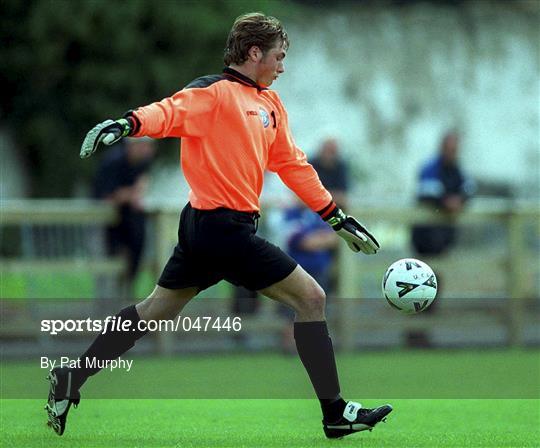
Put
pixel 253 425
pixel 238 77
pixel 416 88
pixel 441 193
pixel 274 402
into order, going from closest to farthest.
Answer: pixel 238 77 < pixel 253 425 < pixel 274 402 < pixel 441 193 < pixel 416 88

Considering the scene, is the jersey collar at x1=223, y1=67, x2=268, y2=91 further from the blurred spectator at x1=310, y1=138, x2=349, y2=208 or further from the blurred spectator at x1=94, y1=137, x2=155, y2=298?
the blurred spectator at x1=310, y1=138, x2=349, y2=208

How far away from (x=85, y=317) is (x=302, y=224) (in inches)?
93.5

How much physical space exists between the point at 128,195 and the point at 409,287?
23.0ft

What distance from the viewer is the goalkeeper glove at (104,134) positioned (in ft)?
22.0

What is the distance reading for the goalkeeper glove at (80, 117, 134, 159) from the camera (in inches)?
264

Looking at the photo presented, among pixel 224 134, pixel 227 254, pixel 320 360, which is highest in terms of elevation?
pixel 224 134

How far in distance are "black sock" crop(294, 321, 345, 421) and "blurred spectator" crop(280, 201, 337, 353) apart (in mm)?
6762

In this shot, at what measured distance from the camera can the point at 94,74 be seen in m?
20.4

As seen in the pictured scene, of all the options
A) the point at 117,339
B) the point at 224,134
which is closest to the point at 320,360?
A: the point at 117,339

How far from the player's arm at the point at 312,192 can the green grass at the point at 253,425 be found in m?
1.06

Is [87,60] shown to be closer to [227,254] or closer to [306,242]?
[306,242]

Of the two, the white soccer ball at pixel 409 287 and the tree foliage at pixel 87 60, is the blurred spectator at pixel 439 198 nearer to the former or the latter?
the tree foliage at pixel 87 60

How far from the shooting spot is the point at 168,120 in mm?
7164

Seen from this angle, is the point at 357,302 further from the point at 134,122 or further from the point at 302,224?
A: the point at 134,122
